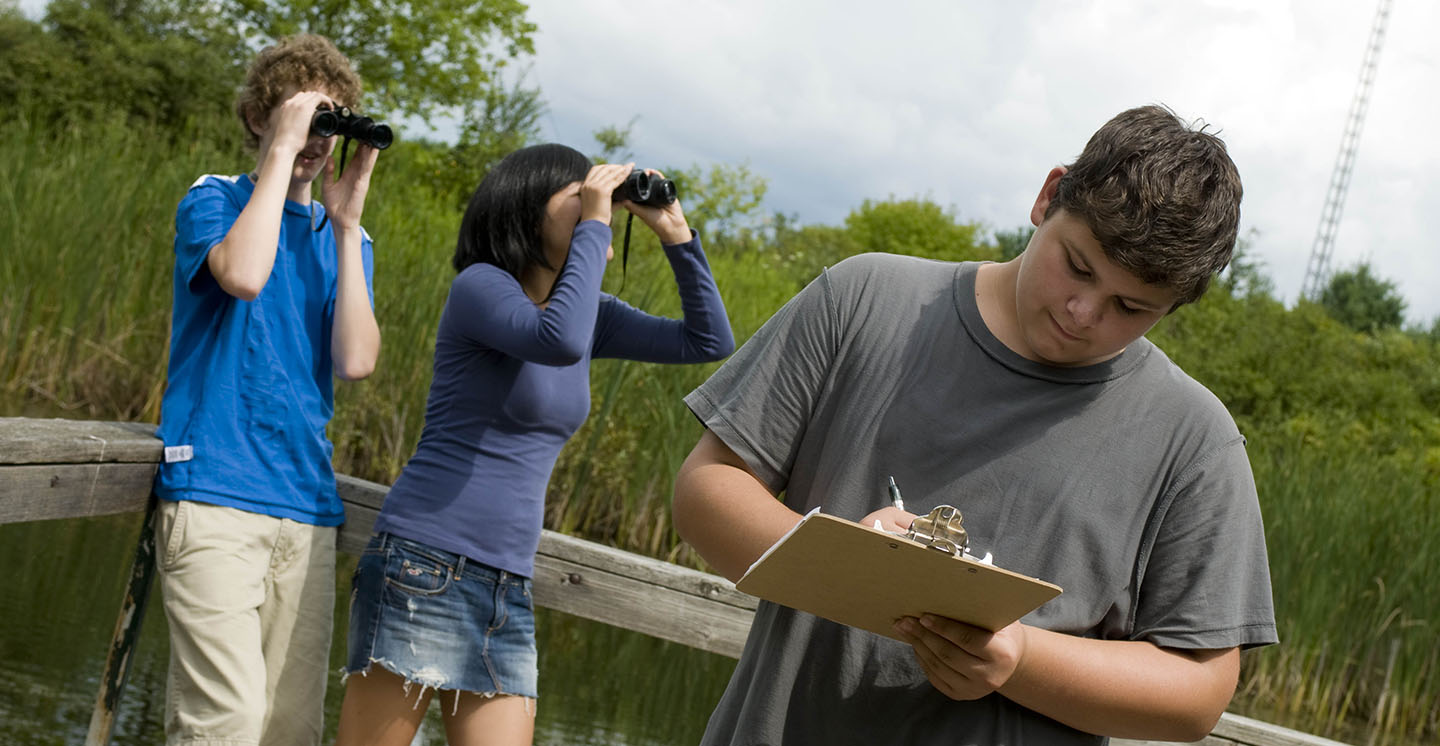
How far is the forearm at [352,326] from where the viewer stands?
84.7 inches

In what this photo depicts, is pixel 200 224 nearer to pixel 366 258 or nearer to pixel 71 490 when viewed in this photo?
pixel 366 258

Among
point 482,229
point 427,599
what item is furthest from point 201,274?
point 427,599

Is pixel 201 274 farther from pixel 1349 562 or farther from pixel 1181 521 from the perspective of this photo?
pixel 1349 562

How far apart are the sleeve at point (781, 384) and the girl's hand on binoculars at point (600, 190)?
1.03 m

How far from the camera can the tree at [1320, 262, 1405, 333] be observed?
28.4 meters

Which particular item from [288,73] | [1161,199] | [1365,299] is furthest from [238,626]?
[1365,299]

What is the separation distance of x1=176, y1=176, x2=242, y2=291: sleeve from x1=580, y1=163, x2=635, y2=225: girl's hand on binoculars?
59cm

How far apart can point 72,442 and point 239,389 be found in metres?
0.25

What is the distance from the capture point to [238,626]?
1950 millimetres

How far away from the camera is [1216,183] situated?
1135 millimetres

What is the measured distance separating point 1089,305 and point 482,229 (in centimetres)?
132

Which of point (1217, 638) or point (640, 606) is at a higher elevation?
point (1217, 638)

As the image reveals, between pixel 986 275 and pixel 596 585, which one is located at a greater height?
pixel 986 275

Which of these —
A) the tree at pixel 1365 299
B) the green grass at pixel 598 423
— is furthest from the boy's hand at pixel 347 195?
the tree at pixel 1365 299
